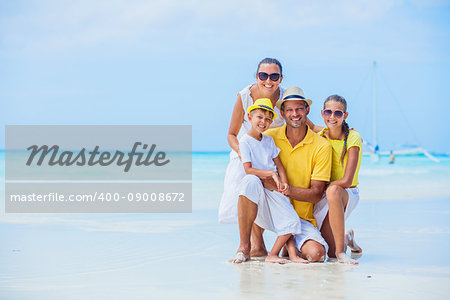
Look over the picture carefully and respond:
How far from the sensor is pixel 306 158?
421cm

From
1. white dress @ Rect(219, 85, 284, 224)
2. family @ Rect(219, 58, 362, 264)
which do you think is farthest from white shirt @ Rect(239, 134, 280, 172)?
white dress @ Rect(219, 85, 284, 224)

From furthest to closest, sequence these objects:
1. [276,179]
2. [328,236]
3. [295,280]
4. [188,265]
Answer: [328,236], [188,265], [276,179], [295,280]

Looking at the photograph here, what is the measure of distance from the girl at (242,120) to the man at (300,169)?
213mm

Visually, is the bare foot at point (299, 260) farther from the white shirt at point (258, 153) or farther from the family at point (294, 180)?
the white shirt at point (258, 153)

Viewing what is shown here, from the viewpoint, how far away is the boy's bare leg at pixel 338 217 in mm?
4094

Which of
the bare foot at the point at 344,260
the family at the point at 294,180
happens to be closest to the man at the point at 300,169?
the family at the point at 294,180

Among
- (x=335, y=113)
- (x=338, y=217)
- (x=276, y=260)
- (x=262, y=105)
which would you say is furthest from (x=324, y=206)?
(x=262, y=105)

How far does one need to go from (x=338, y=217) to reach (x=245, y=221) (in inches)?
23.6

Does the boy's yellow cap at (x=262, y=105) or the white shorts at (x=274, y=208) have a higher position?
the boy's yellow cap at (x=262, y=105)

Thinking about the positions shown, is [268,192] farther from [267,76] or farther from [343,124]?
[267,76]

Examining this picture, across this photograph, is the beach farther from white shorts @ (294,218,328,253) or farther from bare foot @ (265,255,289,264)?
white shorts @ (294,218,328,253)

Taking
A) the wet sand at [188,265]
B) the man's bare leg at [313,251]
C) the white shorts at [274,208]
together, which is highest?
the white shorts at [274,208]

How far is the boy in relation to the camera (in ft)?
13.4

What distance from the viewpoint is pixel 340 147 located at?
14.0 ft
